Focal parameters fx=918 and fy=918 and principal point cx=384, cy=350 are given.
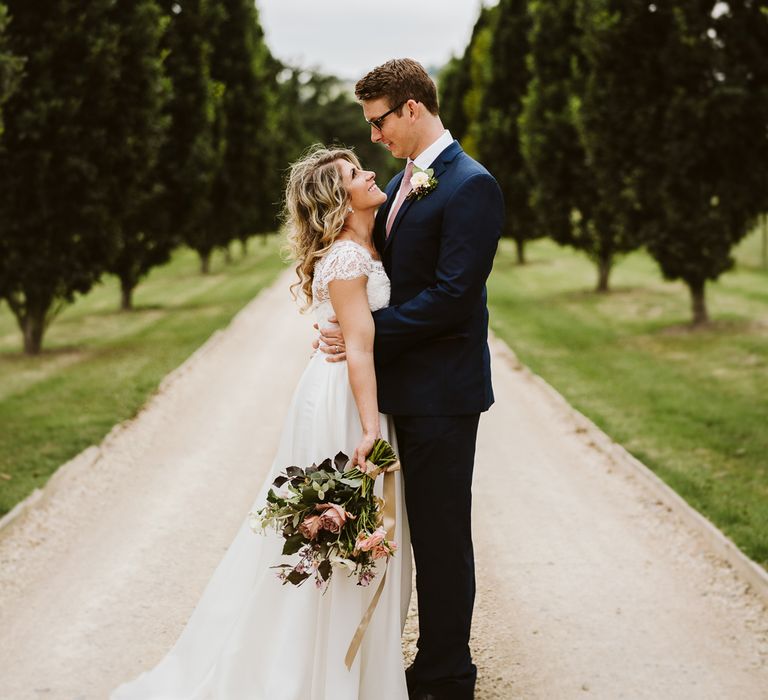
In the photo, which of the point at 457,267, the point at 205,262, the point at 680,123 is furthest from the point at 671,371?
the point at 205,262

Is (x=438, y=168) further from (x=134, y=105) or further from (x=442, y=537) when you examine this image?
(x=134, y=105)

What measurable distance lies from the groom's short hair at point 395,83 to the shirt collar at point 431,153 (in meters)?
0.20

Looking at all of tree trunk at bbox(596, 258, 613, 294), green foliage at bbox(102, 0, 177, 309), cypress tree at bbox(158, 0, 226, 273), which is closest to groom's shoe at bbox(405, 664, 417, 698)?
green foliage at bbox(102, 0, 177, 309)

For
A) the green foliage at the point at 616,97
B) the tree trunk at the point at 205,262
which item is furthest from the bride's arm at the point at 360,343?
the tree trunk at the point at 205,262

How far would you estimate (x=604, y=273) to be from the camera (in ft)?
64.2

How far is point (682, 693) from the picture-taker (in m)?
4.03

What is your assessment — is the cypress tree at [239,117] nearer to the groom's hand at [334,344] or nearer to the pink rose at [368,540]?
the groom's hand at [334,344]

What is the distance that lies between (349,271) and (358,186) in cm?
34

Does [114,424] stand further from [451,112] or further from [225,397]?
[451,112]

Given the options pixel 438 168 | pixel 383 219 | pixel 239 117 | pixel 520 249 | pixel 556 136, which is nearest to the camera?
pixel 438 168

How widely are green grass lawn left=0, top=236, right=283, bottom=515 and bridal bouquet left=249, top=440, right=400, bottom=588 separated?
3.85 meters

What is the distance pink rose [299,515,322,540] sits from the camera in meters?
3.41

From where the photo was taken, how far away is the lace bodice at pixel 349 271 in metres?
3.52

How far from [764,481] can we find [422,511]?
14.2ft
